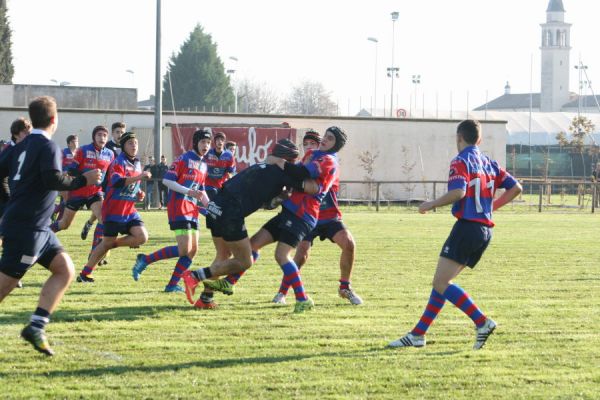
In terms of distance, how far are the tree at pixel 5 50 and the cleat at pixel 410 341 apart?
59.4m

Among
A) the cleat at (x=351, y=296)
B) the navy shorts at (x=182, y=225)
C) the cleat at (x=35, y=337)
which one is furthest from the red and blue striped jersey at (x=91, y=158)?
the cleat at (x=35, y=337)

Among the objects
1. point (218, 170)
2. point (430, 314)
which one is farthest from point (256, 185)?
point (218, 170)

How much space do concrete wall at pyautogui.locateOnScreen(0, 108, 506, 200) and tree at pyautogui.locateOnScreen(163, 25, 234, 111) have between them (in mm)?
51375

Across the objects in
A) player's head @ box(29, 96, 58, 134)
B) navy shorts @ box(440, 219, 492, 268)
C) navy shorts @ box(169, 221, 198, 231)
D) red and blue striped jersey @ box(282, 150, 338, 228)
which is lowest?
navy shorts @ box(169, 221, 198, 231)

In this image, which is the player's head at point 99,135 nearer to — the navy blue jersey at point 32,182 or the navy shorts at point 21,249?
the navy blue jersey at point 32,182

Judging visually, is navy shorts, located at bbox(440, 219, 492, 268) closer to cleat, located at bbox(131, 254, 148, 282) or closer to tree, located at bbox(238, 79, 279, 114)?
cleat, located at bbox(131, 254, 148, 282)

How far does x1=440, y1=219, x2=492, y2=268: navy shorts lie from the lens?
810 cm

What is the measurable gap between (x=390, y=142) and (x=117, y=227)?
28170 mm

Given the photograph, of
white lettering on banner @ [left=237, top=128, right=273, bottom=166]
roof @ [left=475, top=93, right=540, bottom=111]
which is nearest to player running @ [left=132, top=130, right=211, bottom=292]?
white lettering on banner @ [left=237, top=128, right=273, bottom=166]

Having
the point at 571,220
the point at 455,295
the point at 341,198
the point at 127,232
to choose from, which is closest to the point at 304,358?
the point at 455,295

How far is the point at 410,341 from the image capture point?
326 inches

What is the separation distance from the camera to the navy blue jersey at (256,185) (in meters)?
9.13

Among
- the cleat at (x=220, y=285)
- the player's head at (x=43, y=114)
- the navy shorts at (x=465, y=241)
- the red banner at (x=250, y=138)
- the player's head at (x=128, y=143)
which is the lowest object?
the cleat at (x=220, y=285)

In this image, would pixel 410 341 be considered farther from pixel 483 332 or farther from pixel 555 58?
pixel 555 58
